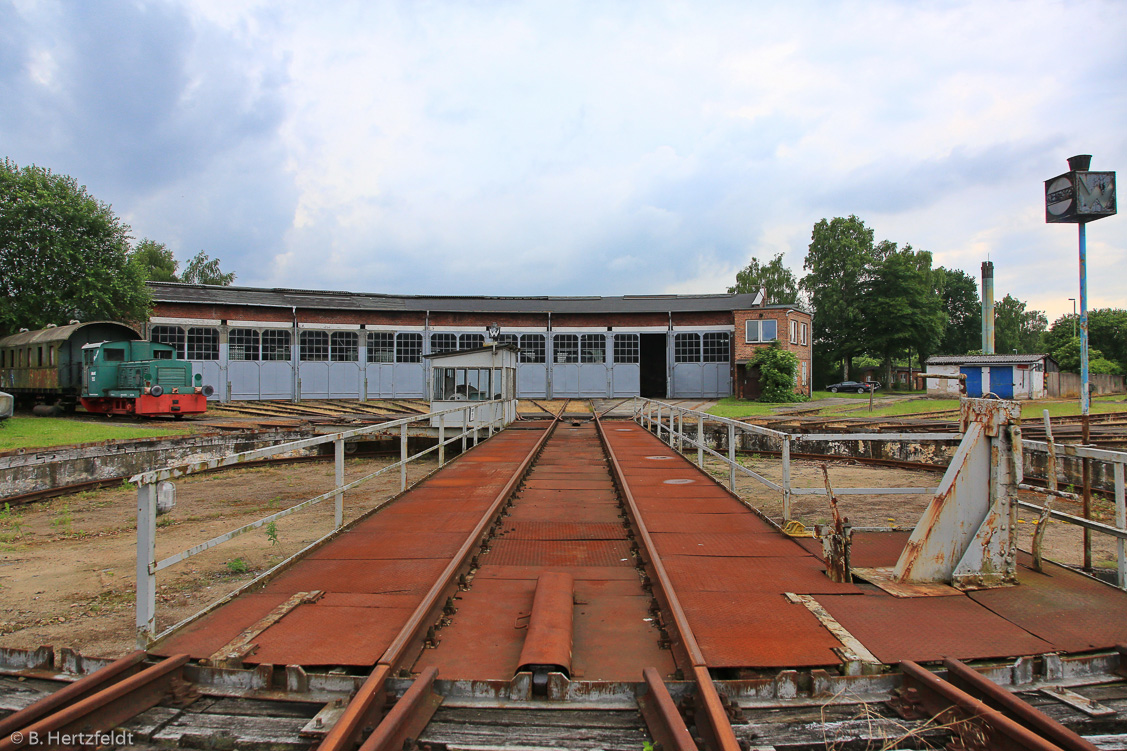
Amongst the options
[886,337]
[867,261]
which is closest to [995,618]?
[886,337]

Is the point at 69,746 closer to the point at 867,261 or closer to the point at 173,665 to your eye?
the point at 173,665

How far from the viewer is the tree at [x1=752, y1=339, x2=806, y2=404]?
27453mm

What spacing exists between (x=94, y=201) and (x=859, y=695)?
30.8 m

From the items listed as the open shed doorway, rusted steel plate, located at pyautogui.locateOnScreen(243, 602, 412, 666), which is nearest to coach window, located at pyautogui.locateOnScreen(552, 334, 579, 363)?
the open shed doorway

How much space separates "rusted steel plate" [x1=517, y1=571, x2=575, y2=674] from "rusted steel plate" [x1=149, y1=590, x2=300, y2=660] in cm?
167

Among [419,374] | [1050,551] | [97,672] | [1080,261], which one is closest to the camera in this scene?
[97,672]

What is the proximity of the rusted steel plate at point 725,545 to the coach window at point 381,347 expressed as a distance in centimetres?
2534

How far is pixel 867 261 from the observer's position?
164ft

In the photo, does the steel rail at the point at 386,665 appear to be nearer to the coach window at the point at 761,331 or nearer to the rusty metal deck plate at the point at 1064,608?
the rusty metal deck plate at the point at 1064,608

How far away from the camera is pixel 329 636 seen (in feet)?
11.1

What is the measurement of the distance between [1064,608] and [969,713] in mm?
1837

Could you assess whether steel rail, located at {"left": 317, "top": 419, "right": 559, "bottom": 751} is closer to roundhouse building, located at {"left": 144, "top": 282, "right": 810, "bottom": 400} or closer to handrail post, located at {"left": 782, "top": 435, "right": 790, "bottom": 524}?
handrail post, located at {"left": 782, "top": 435, "right": 790, "bottom": 524}

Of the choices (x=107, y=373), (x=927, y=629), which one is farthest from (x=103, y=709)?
(x=107, y=373)

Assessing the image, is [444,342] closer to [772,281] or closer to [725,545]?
[725,545]
